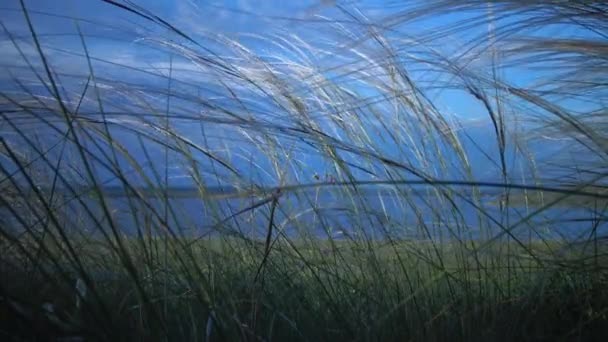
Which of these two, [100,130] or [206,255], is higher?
[100,130]

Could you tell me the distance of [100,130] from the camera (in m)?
1.28

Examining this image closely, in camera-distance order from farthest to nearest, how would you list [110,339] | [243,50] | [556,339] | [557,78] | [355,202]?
[243,50] < [355,202] < [557,78] < [556,339] < [110,339]

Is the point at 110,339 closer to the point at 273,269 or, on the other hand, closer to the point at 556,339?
the point at 273,269

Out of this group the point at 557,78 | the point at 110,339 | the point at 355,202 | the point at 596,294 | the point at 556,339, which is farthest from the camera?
the point at 355,202

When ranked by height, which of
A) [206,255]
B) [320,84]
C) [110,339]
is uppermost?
[320,84]

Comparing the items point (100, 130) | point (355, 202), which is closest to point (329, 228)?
point (355, 202)

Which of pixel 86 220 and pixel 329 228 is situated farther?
pixel 86 220

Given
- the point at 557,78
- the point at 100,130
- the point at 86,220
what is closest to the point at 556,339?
the point at 557,78

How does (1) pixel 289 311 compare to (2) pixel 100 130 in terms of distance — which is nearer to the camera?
(2) pixel 100 130

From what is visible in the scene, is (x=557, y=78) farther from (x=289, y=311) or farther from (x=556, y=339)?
(x=289, y=311)

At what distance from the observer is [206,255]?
1.62 m

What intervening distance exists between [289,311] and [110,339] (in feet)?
1.55

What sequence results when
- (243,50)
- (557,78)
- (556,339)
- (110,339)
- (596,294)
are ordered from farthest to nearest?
(243,50) → (557,78) → (596,294) → (556,339) → (110,339)

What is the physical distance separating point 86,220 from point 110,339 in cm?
84
